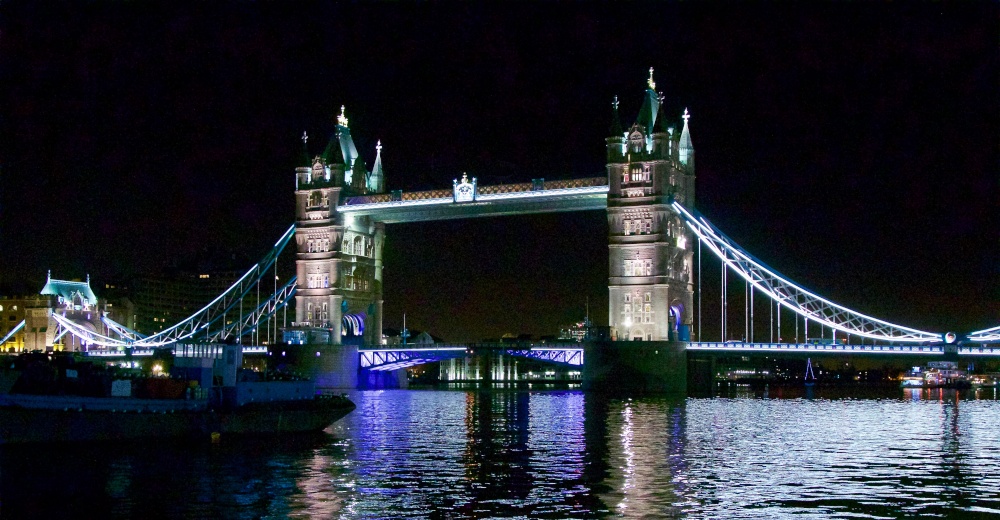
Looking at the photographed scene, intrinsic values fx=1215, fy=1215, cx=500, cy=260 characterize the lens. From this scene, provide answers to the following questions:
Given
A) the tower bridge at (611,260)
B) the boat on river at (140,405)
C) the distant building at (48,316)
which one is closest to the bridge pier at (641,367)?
the tower bridge at (611,260)

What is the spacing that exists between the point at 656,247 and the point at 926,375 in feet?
261

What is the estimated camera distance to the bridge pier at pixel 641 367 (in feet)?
269

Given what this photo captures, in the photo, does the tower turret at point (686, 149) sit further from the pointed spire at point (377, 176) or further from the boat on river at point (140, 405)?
the boat on river at point (140, 405)

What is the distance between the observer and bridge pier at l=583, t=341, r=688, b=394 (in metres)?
81.9

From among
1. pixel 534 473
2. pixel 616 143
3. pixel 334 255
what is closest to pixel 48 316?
pixel 334 255

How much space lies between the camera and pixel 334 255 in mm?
101062

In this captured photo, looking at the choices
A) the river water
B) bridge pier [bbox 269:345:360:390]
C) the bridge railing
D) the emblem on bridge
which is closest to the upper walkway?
the emblem on bridge

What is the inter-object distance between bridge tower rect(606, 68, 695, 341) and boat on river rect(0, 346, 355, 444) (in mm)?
44779

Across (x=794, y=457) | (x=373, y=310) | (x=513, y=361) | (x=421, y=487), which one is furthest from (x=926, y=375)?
(x=421, y=487)

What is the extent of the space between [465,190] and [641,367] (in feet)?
63.9

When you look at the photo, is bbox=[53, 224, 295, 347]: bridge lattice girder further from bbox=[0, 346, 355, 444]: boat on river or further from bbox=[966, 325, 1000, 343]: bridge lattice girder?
bbox=[0, 346, 355, 444]: boat on river

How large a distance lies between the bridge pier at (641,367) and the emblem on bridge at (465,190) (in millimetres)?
15512

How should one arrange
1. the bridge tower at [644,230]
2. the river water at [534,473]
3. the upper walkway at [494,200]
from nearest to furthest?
the river water at [534,473]
the bridge tower at [644,230]
the upper walkway at [494,200]

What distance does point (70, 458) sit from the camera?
34.7 meters
